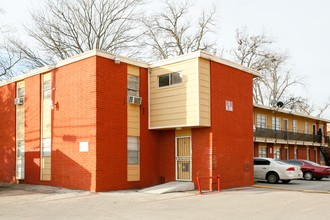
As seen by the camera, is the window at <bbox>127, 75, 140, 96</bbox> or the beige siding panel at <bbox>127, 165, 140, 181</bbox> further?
the window at <bbox>127, 75, 140, 96</bbox>

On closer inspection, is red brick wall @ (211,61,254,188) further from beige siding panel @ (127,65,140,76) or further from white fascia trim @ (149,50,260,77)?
beige siding panel @ (127,65,140,76)

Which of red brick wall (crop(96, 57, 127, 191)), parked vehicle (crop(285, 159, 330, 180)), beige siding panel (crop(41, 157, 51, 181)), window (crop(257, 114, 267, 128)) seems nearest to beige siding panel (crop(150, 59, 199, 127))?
red brick wall (crop(96, 57, 127, 191))

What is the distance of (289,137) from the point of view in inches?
1576

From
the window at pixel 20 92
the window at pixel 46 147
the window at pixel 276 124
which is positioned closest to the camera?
the window at pixel 46 147

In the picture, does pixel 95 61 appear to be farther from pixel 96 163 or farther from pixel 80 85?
pixel 96 163

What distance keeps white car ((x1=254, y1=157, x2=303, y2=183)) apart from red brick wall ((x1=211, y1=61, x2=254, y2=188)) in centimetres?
305

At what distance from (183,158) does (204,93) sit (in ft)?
10.9

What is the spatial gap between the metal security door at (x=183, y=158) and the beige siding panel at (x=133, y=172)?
1878 mm

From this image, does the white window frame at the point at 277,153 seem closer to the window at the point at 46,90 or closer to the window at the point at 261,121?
the window at the point at 261,121

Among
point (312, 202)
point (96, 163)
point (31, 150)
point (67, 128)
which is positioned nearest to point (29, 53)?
point (31, 150)

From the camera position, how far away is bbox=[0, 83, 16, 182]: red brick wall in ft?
74.5

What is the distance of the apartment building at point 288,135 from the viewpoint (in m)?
35.8

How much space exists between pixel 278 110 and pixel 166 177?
21.1m

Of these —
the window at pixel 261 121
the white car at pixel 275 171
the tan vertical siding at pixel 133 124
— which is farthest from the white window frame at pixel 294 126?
the tan vertical siding at pixel 133 124
